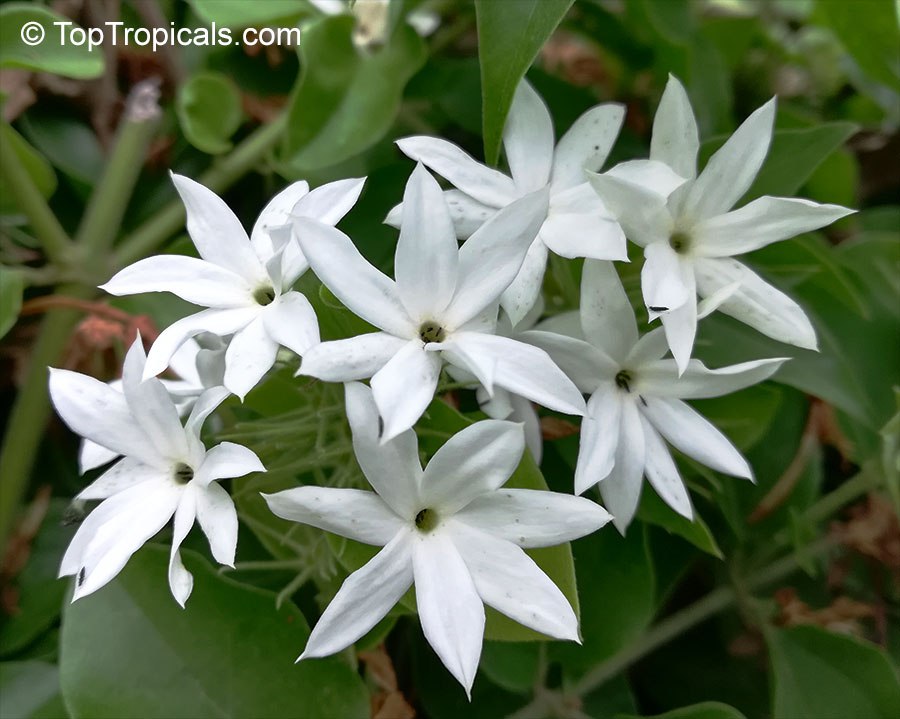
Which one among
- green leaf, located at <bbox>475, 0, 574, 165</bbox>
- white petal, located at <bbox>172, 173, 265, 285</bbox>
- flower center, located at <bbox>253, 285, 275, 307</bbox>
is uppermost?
green leaf, located at <bbox>475, 0, 574, 165</bbox>

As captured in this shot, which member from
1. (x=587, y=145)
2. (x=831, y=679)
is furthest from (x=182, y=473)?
(x=831, y=679)

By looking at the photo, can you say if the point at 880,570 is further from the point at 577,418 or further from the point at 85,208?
the point at 85,208

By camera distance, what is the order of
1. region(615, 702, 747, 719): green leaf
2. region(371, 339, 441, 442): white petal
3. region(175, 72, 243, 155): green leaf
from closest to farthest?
region(371, 339, 441, 442): white petal → region(615, 702, 747, 719): green leaf → region(175, 72, 243, 155): green leaf

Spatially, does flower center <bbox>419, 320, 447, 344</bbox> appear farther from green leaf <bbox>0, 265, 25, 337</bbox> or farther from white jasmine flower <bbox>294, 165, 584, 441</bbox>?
green leaf <bbox>0, 265, 25, 337</bbox>

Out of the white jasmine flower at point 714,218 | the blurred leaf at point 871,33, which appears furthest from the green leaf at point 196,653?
the blurred leaf at point 871,33

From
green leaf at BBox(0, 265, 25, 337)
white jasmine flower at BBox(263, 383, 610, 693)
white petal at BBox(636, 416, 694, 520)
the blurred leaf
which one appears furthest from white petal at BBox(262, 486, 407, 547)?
the blurred leaf

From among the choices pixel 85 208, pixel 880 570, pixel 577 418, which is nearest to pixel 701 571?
pixel 880 570
